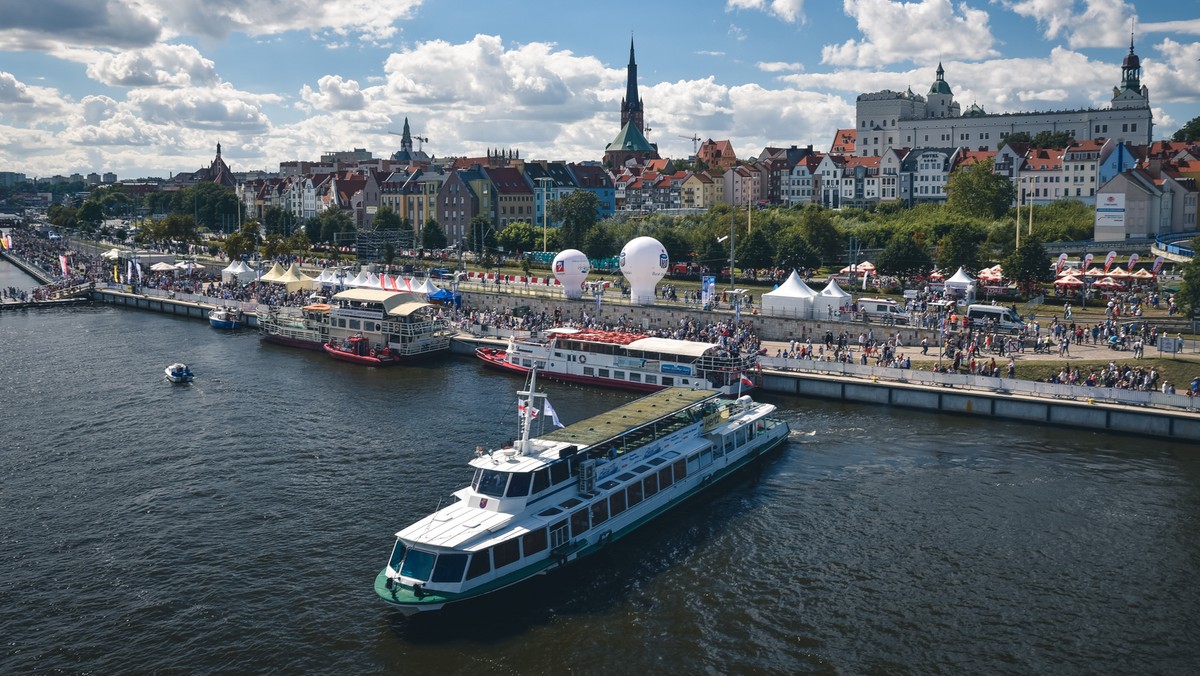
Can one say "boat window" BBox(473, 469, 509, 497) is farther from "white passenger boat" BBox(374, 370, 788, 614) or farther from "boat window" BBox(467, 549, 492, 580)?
"boat window" BBox(467, 549, 492, 580)

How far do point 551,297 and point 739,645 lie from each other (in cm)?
6115

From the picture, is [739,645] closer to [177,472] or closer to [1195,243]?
[177,472]

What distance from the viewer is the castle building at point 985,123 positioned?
17388 cm

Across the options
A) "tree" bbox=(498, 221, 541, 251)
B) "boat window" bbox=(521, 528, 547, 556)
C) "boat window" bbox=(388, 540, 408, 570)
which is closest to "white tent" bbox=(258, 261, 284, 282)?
"tree" bbox=(498, 221, 541, 251)

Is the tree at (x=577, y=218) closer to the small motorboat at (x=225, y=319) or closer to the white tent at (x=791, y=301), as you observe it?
the small motorboat at (x=225, y=319)

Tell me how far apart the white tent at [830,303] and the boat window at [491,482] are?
43705mm

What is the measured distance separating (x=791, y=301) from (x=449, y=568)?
47744 mm

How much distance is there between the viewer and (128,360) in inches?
2891

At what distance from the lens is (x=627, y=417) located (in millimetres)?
41938

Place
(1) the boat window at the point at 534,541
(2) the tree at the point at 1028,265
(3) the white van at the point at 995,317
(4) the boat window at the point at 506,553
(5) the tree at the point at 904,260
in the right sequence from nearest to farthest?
(4) the boat window at the point at 506,553
(1) the boat window at the point at 534,541
(3) the white van at the point at 995,317
(2) the tree at the point at 1028,265
(5) the tree at the point at 904,260

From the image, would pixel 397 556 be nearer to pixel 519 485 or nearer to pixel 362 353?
pixel 519 485

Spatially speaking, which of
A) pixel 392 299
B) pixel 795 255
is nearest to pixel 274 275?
pixel 392 299

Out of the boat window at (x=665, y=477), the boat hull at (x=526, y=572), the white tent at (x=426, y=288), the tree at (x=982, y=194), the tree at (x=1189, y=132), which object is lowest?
the boat hull at (x=526, y=572)

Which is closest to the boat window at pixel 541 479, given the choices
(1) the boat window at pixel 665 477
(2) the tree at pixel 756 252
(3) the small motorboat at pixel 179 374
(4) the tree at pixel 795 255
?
(1) the boat window at pixel 665 477
